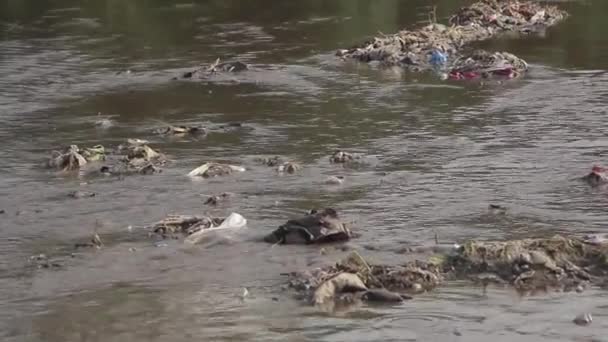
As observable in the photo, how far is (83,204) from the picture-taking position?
31.6ft

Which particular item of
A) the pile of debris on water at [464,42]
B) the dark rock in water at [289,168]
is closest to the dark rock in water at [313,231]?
the dark rock in water at [289,168]

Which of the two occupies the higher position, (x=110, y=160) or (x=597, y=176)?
(x=597, y=176)

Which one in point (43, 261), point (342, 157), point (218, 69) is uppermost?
point (218, 69)

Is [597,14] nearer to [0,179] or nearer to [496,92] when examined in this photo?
[496,92]

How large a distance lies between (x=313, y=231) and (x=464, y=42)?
34.8ft

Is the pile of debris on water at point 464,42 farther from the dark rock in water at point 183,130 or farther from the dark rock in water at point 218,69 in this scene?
the dark rock in water at point 183,130

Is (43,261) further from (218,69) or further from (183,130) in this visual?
(218,69)

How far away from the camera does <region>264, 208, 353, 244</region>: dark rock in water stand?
809 cm

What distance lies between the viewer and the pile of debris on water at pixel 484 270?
6.94 metres

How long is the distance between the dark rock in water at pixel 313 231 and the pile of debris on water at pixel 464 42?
23.8 feet

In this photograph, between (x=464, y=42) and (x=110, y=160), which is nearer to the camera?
(x=110, y=160)

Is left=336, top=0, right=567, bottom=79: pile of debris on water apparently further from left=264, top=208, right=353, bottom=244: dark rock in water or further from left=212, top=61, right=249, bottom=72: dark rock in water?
left=264, top=208, right=353, bottom=244: dark rock in water

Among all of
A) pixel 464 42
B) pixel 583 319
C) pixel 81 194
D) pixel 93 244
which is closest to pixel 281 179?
pixel 81 194

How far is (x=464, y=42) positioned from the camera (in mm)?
18141
